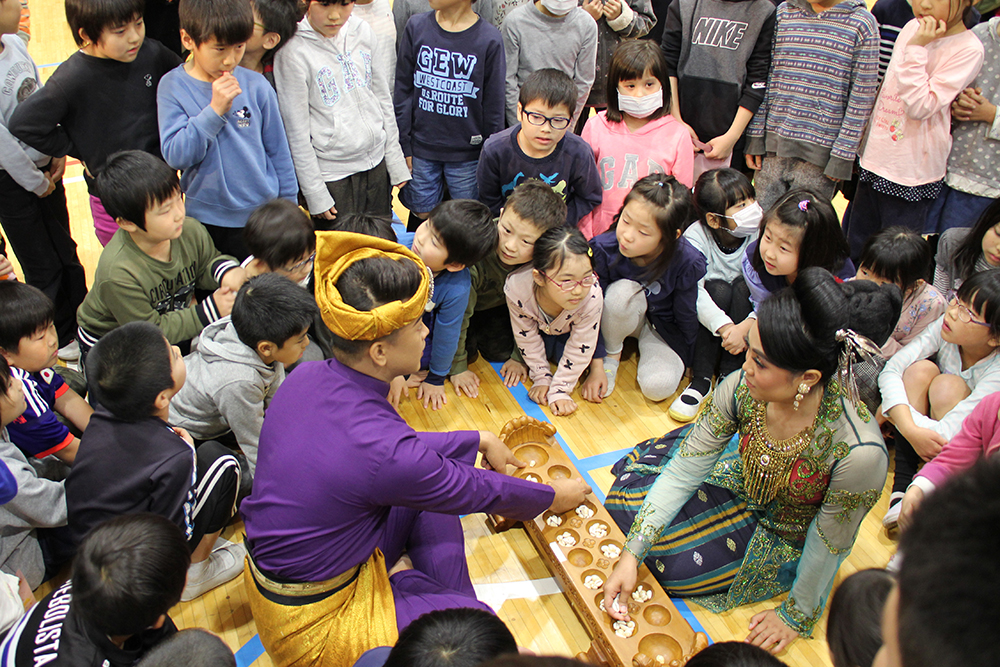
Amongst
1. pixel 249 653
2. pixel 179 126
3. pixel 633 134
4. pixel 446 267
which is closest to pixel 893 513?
pixel 446 267

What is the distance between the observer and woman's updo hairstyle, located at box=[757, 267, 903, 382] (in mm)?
1381

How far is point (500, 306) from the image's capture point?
8.86 feet

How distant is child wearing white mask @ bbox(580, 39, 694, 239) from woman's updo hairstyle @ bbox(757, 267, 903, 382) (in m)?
1.40

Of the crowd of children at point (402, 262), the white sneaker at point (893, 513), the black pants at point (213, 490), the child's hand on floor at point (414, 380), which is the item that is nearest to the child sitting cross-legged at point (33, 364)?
the crowd of children at point (402, 262)

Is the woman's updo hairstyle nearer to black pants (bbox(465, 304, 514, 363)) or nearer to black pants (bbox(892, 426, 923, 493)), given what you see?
black pants (bbox(892, 426, 923, 493))

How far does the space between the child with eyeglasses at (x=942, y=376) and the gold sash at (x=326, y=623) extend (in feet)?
4.96

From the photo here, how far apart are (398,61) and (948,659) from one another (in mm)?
2808

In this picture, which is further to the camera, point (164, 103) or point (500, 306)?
point (500, 306)

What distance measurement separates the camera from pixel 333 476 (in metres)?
1.37

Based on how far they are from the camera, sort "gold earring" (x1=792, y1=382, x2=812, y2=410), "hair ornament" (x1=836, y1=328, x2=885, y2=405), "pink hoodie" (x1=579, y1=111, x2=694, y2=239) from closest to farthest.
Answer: "hair ornament" (x1=836, y1=328, x2=885, y2=405) → "gold earring" (x1=792, y1=382, x2=812, y2=410) → "pink hoodie" (x1=579, y1=111, x2=694, y2=239)

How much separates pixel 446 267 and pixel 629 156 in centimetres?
98

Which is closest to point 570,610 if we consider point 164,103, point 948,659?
point 948,659

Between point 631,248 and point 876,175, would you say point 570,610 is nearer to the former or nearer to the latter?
point 631,248

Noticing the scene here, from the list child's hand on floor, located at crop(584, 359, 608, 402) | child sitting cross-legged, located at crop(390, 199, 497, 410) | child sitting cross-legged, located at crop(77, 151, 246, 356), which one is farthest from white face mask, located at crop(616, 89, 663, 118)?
child sitting cross-legged, located at crop(77, 151, 246, 356)
